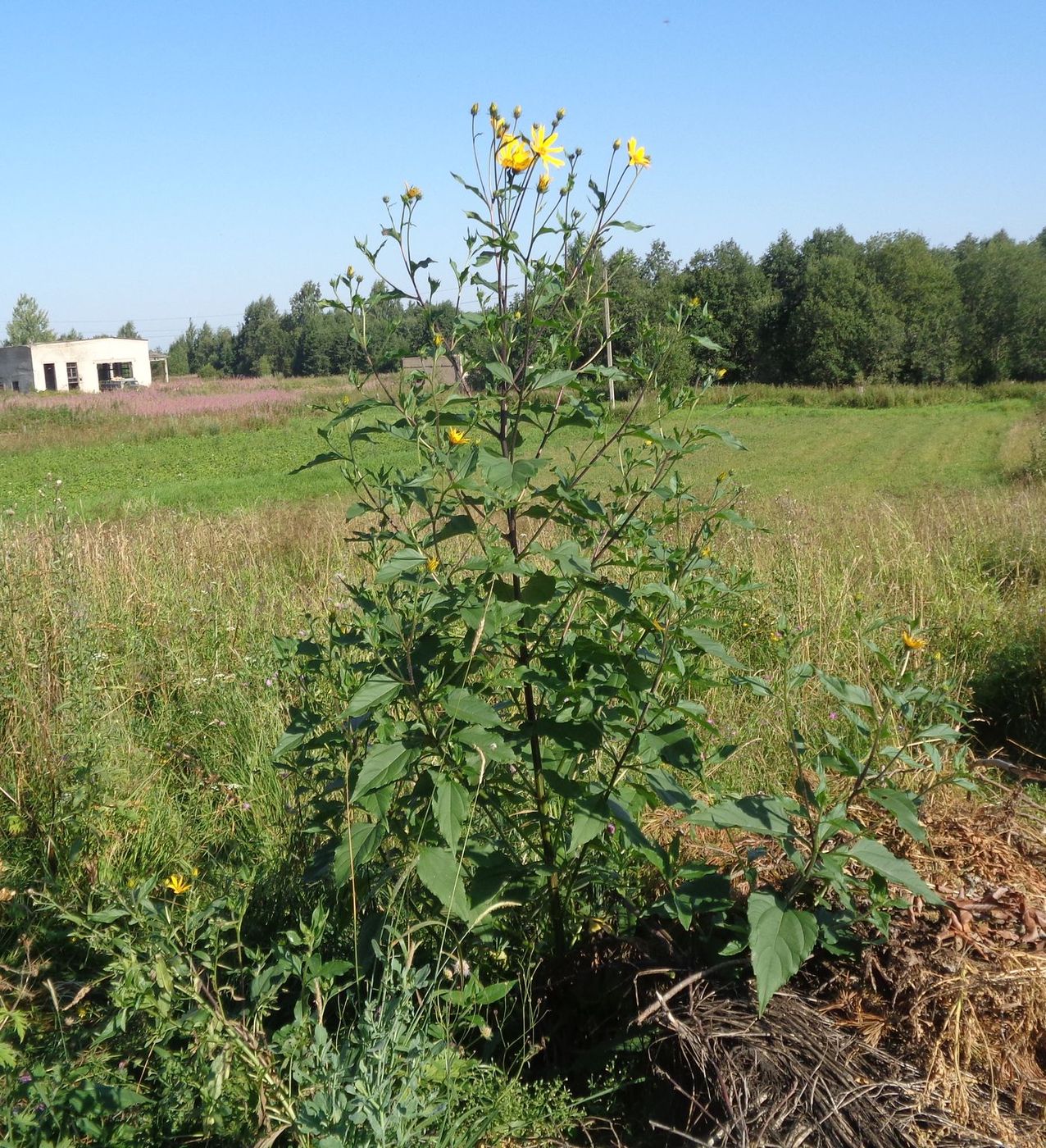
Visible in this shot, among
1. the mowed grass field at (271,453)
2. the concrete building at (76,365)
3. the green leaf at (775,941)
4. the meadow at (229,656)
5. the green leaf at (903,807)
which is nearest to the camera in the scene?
the green leaf at (775,941)

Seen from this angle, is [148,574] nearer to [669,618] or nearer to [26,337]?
[669,618]

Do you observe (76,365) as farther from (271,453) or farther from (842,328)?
(842,328)

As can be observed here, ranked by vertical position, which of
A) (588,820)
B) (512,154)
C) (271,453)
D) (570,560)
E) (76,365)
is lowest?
(588,820)

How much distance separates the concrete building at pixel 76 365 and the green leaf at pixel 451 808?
2164 inches

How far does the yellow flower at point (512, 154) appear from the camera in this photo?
2016 millimetres

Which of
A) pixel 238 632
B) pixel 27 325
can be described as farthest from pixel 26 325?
pixel 238 632

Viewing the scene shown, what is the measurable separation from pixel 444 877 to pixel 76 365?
195ft

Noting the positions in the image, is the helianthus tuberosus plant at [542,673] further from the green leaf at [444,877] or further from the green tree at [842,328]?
the green tree at [842,328]

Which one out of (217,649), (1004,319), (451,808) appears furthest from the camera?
(1004,319)

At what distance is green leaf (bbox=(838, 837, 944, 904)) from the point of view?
1752 mm

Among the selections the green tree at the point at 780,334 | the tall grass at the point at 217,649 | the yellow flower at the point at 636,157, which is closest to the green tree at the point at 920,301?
the green tree at the point at 780,334

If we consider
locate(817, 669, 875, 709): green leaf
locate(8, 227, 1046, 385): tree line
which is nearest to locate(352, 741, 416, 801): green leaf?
locate(817, 669, 875, 709): green leaf

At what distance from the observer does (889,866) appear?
1824mm

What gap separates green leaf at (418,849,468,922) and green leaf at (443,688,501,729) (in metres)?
0.29
